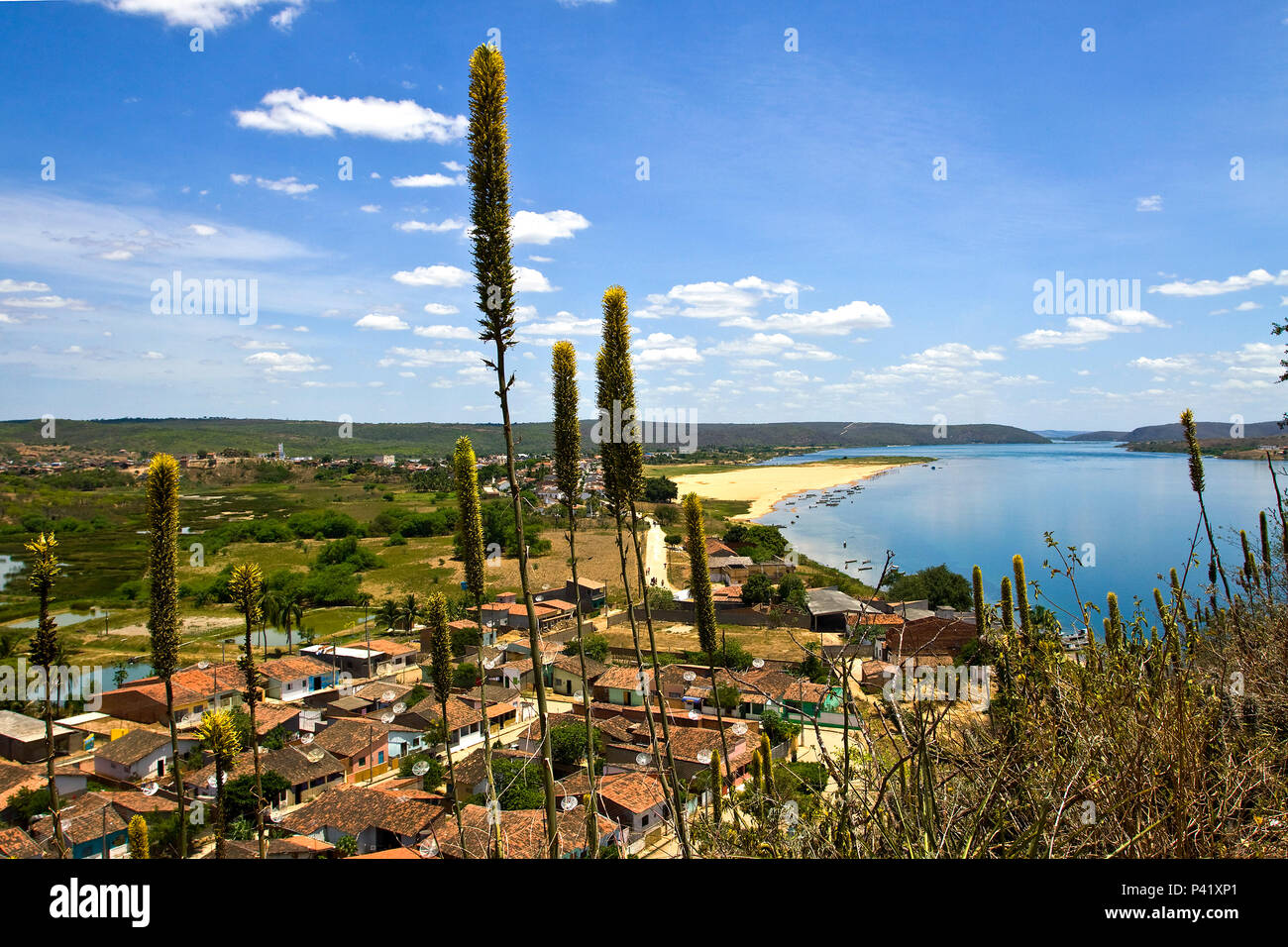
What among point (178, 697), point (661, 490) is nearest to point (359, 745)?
point (178, 697)

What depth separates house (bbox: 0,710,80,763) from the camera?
20438mm

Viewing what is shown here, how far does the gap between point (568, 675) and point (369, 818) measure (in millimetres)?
10649

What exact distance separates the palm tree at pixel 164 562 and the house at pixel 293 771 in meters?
13.3

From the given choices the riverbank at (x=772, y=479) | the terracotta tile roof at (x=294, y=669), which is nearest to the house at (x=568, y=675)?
the terracotta tile roof at (x=294, y=669)

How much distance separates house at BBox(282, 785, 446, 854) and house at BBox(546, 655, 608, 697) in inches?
360

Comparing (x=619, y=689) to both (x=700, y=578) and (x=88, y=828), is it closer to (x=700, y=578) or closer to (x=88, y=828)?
(x=88, y=828)

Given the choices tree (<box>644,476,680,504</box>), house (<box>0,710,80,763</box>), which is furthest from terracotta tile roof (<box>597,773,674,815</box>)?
tree (<box>644,476,680,504</box>)

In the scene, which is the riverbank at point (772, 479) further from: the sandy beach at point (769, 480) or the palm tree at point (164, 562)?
the palm tree at point (164, 562)

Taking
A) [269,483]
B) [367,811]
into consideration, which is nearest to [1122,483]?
[367,811]

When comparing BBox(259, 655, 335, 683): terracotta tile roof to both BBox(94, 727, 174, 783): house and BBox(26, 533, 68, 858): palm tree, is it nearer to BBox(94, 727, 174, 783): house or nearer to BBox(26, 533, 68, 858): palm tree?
BBox(94, 727, 174, 783): house

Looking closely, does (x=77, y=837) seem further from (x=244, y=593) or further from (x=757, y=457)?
(x=757, y=457)

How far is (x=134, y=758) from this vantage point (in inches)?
744

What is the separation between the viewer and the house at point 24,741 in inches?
805

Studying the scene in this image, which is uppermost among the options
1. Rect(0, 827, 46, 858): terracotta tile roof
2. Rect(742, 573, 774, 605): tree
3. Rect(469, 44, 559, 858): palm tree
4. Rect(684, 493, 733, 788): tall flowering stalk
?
Rect(469, 44, 559, 858): palm tree
